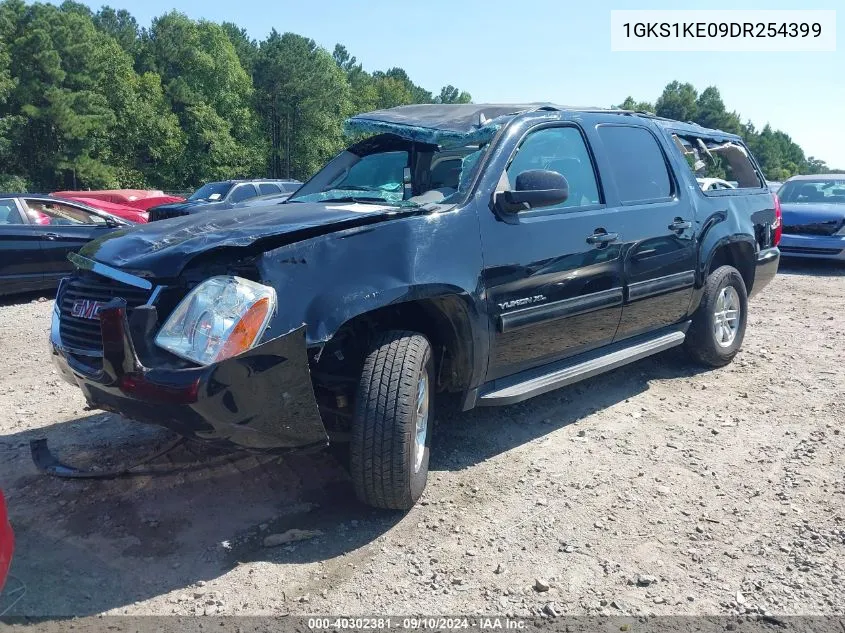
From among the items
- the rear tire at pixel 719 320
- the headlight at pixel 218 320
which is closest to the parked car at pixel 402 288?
the headlight at pixel 218 320

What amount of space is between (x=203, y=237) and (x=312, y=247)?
487 mm

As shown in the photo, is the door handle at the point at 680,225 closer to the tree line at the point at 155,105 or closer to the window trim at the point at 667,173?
the window trim at the point at 667,173

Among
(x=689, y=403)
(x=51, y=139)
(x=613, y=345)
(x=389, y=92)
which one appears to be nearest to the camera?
(x=613, y=345)

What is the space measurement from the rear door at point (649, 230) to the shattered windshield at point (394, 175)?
1086mm

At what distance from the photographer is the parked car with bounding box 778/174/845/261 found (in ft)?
36.0

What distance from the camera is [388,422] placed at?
9.60 feet

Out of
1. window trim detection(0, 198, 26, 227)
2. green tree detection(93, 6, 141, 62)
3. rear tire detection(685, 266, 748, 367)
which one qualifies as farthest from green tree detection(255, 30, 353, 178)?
rear tire detection(685, 266, 748, 367)

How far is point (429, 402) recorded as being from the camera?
3369 millimetres

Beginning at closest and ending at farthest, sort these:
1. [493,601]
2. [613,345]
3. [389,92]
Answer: [493,601] → [613,345] → [389,92]

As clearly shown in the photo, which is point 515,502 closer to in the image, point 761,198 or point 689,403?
point 689,403

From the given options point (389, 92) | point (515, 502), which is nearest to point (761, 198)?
point (515, 502)

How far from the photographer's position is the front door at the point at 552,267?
3.53 metres

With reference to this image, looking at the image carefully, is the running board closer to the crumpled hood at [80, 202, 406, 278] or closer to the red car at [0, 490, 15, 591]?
the crumpled hood at [80, 202, 406, 278]

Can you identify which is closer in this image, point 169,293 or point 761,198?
point 169,293
